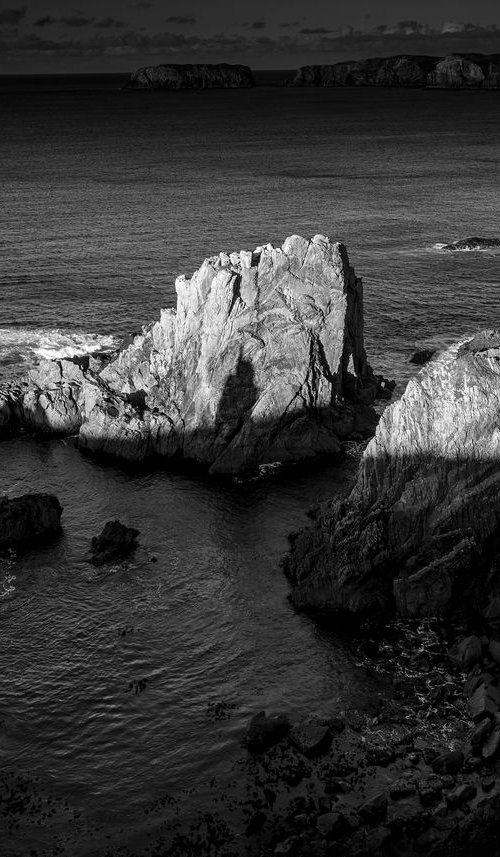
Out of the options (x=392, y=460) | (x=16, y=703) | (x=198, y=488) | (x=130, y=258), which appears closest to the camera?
(x=16, y=703)

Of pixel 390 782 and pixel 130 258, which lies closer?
pixel 390 782

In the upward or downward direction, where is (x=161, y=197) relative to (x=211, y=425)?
upward

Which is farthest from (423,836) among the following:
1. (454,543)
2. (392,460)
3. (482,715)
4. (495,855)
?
(392,460)

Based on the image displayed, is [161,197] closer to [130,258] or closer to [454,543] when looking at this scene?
[130,258]

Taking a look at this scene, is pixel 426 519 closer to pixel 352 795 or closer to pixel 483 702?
pixel 483 702

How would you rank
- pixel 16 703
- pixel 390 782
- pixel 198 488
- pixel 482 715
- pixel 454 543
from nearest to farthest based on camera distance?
pixel 390 782 → pixel 482 715 → pixel 16 703 → pixel 454 543 → pixel 198 488

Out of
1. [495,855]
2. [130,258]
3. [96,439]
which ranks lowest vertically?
[495,855]

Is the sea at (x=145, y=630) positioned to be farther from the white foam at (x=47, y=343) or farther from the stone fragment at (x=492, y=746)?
the stone fragment at (x=492, y=746)

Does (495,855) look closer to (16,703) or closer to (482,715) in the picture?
(482,715)
